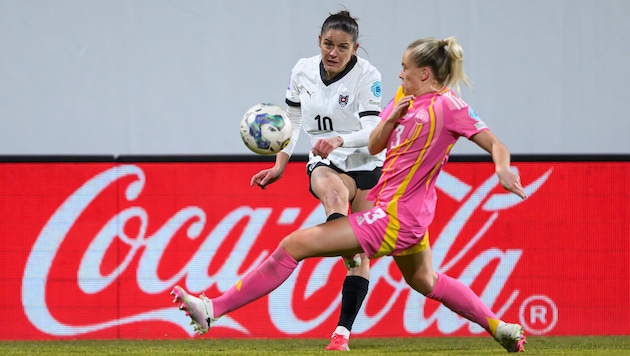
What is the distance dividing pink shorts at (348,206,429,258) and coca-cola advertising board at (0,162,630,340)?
2202 millimetres

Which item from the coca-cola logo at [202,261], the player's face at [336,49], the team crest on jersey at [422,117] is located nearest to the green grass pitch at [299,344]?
the coca-cola logo at [202,261]

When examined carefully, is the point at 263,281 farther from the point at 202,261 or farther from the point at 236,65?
the point at 236,65

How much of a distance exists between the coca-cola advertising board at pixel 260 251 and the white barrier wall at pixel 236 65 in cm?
120

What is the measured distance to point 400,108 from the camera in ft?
12.9

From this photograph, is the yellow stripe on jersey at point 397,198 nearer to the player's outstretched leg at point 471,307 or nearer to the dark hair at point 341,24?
the player's outstretched leg at point 471,307

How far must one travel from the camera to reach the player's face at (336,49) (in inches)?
189

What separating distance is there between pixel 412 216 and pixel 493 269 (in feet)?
7.77

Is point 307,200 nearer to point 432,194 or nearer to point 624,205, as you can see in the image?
point 624,205

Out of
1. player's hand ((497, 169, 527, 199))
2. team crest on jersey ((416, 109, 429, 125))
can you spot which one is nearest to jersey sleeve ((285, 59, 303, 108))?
team crest on jersey ((416, 109, 429, 125))

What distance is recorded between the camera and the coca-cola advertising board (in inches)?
240

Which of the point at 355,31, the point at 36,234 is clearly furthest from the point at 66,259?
the point at 355,31

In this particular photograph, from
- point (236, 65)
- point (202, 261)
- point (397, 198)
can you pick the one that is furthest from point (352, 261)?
point (236, 65)

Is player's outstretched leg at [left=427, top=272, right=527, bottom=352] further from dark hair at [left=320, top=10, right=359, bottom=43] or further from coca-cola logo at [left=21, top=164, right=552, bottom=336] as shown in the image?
coca-cola logo at [left=21, top=164, right=552, bottom=336]

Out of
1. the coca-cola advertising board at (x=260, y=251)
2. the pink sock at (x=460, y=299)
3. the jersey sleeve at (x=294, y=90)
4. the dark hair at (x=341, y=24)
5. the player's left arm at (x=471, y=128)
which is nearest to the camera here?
the player's left arm at (x=471, y=128)
